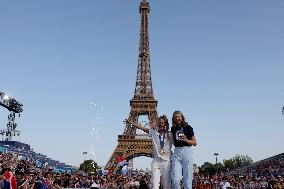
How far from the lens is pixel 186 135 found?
7758mm

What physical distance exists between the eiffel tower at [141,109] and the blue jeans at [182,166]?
54.9 meters

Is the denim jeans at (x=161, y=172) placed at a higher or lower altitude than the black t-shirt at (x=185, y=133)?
lower

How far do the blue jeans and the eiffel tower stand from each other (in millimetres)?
54926

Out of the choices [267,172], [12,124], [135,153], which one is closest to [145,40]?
[135,153]

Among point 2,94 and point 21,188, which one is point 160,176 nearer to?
point 21,188

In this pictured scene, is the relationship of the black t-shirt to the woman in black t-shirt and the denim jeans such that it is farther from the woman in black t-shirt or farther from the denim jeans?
the denim jeans

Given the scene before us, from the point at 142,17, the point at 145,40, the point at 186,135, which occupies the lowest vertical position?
the point at 186,135

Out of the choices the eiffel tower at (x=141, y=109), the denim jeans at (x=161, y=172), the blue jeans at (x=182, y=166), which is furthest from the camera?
the eiffel tower at (x=141, y=109)

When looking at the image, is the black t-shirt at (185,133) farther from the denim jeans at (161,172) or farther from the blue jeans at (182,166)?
the denim jeans at (161,172)

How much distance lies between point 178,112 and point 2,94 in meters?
46.3

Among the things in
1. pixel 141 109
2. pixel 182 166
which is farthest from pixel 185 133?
pixel 141 109

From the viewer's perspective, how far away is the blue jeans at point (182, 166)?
7.66 meters

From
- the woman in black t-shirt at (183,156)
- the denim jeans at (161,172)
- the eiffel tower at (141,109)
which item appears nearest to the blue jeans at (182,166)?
the woman in black t-shirt at (183,156)

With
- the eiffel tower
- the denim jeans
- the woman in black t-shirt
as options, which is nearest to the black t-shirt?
the woman in black t-shirt
